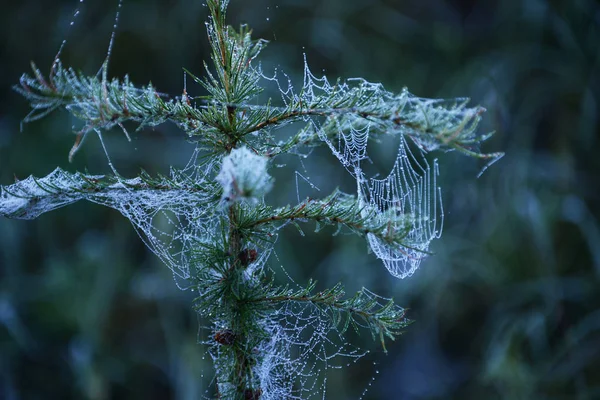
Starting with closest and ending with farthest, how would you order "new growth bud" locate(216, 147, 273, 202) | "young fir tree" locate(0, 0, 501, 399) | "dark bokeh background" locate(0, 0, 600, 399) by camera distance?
"new growth bud" locate(216, 147, 273, 202)
"young fir tree" locate(0, 0, 501, 399)
"dark bokeh background" locate(0, 0, 600, 399)

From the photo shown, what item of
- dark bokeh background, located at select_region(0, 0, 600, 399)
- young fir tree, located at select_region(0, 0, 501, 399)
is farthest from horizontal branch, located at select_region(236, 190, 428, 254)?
dark bokeh background, located at select_region(0, 0, 600, 399)

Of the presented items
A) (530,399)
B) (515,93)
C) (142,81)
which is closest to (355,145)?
(530,399)

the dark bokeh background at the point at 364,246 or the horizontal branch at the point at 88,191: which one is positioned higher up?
the dark bokeh background at the point at 364,246

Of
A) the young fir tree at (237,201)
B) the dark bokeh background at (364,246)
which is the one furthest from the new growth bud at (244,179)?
the dark bokeh background at (364,246)

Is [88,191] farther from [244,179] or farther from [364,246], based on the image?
[364,246]

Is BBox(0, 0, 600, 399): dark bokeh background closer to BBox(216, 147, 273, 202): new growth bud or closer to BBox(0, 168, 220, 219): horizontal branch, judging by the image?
BBox(0, 168, 220, 219): horizontal branch

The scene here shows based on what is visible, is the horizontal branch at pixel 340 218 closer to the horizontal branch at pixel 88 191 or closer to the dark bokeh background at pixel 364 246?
the horizontal branch at pixel 88 191

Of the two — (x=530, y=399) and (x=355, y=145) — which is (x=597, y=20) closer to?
(x=530, y=399)

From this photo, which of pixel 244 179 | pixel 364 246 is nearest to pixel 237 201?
pixel 244 179

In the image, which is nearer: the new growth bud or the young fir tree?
the new growth bud
